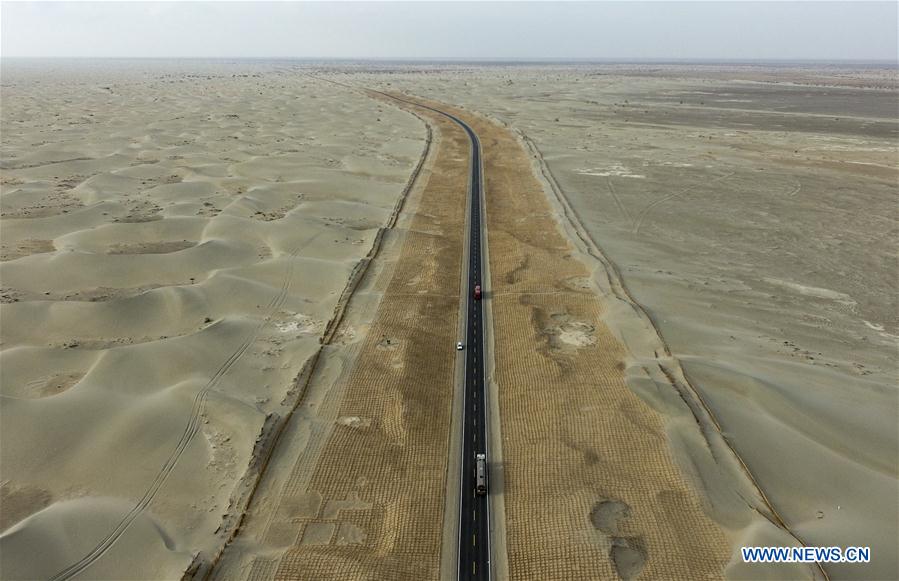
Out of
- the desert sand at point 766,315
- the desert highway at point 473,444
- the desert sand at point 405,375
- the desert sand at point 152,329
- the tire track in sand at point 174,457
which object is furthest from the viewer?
the desert sand at point 766,315

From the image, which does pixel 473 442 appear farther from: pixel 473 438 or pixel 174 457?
pixel 174 457

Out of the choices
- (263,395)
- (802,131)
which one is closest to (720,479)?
(263,395)

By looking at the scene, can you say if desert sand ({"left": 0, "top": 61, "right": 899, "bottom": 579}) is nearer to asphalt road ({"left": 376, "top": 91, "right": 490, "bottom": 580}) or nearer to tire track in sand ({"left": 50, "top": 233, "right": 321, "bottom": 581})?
tire track in sand ({"left": 50, "top": 233, "right": 321, "bottom": 581})

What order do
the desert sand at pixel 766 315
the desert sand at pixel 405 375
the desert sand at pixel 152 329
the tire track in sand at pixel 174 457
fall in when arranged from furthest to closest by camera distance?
the desert sand at pixel 766 315 → the desert sand at pixel 152 329 → the desert sand at pixel 405 375 → the tire track in sand at pixel 174 457

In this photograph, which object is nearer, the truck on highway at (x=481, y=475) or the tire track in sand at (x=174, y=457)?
the tire track in sand at (x=174, y=457)

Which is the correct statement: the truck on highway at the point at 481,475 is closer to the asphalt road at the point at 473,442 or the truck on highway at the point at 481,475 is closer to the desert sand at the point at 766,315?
the asphalt road at the point at 473,442

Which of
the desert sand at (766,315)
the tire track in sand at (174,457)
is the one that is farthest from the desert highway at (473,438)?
the tire track in sand at (174,457)
